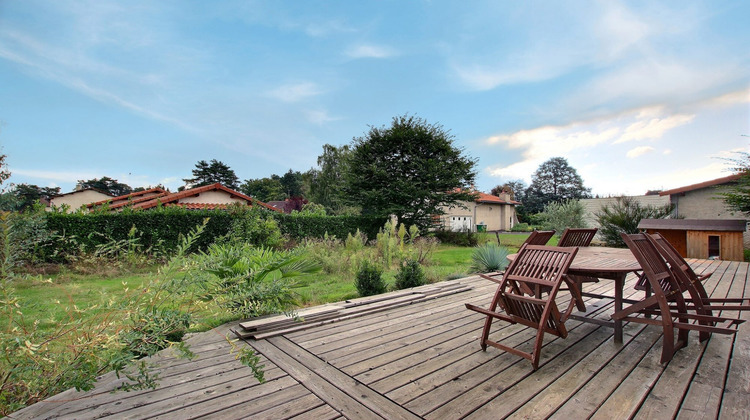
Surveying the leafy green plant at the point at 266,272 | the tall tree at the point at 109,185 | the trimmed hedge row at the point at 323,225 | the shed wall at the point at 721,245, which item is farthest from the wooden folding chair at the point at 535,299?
the tall tree at the point at 109,185

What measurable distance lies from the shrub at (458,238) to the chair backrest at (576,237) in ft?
39.4

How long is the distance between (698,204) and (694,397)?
612 inches

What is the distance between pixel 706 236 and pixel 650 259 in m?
8.59

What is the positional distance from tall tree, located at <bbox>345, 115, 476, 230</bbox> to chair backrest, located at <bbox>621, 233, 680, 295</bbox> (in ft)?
45.2

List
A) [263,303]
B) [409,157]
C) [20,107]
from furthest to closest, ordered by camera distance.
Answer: [409,157], [20,107], [263,303]

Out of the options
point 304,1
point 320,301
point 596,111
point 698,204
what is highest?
point 304,1

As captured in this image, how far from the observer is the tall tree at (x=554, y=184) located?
5009 cm

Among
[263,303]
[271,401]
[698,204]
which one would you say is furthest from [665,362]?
[698,204]

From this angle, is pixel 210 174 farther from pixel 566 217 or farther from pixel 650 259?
pixel 650 259

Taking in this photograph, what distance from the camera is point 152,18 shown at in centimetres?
576

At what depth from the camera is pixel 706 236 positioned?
8047 mm

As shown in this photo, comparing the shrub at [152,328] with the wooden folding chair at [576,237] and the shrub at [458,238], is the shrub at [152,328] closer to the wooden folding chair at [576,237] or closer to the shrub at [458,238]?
the wooden folding chair at [576,237]

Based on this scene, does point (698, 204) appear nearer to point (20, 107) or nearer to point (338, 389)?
point (338, 389)

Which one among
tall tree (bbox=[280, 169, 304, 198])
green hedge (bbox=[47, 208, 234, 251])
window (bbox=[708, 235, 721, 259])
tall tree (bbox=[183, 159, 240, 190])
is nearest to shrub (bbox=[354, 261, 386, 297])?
green hedge (bbox=[47, 208, 234, 251])
